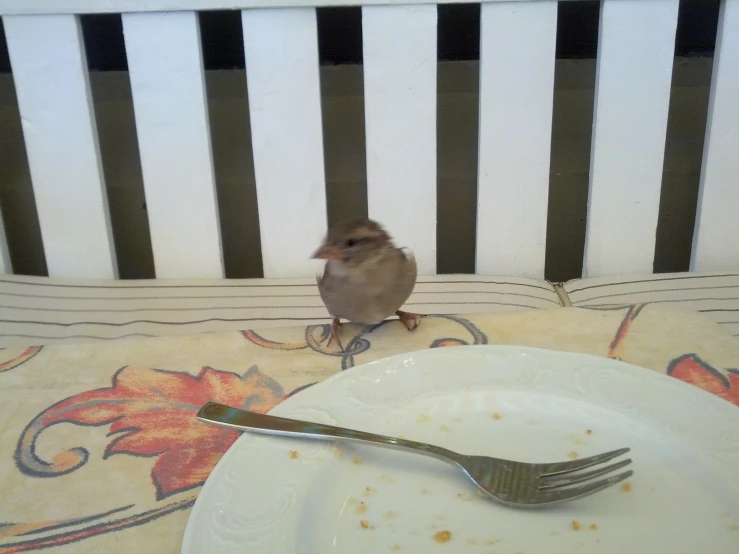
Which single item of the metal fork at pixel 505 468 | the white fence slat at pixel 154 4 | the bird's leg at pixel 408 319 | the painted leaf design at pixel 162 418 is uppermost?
the white fence slat at pixel 154 4

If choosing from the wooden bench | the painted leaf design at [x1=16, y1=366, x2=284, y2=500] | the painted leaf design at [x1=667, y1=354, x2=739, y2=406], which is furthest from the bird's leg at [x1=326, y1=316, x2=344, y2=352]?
the painted leaf design at [x1=667, y1=354, x2=739, y2=406]

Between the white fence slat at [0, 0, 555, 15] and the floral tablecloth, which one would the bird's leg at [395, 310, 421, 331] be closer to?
the floral tablecloth

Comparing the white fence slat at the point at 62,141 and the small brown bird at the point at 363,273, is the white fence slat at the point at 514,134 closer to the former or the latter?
the small brown bird at the point at 363,273

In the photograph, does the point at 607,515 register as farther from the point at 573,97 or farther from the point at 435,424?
the point at 573,97

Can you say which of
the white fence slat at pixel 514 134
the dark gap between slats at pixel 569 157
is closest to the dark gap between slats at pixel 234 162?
the white fence slat at pixel 514 134

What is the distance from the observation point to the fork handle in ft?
1.63

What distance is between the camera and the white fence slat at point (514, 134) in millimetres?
1043

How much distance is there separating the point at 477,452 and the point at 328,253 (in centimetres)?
34

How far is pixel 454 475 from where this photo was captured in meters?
0.49

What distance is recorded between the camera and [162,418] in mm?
624

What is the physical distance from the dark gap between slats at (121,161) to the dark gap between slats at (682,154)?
1.24 meters

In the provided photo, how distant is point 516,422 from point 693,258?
81 centimetres

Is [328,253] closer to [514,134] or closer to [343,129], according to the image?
[514,134]

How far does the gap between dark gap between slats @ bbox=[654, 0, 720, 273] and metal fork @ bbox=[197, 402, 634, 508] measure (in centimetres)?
117
